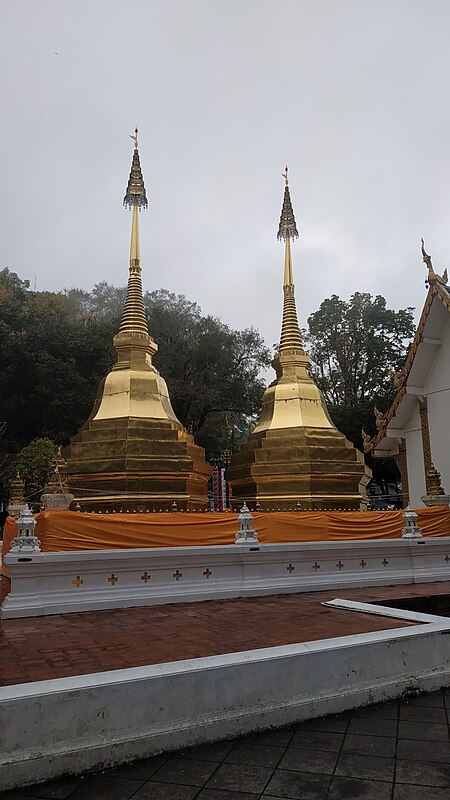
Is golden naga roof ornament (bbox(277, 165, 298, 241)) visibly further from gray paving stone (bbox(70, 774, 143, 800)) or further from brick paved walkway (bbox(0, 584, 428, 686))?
gray paving stone (bbox(70, 774, 143, 800))

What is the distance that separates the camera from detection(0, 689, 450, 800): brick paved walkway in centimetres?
326

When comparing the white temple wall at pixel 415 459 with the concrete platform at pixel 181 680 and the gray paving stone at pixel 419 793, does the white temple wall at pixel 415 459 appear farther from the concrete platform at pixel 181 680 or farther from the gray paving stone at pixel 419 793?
the gray paving stone at pixel 419 793

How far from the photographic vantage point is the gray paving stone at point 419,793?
316 centimetres

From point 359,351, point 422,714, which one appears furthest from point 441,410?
point 359,351

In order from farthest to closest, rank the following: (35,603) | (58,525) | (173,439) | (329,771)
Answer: (173,439) → (58,525) → (35,603) → (329,771)

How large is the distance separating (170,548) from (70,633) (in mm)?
2356

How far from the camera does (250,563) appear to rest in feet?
30.3

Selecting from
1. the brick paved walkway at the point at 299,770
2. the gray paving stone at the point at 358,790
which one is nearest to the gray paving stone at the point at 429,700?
the brick paved walkway at the point at 299,770

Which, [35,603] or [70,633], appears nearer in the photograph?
[70,633]

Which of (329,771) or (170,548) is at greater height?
(170,548)

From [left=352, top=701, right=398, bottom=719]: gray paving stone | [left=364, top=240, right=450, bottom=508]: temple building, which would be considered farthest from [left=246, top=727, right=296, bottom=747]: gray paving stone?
[left=364, top=240, right=450, bottom=508]: temple building

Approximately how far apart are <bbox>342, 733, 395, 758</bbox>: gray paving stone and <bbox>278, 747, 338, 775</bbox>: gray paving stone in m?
0.15

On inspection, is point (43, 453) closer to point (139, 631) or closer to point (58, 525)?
point (58, 525)

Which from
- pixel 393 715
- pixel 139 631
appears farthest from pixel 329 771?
pixel 139 631
